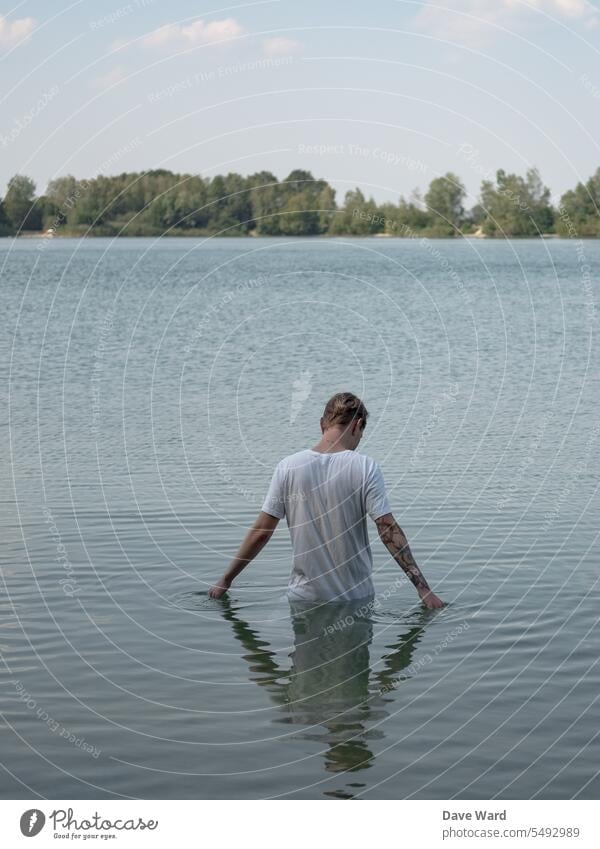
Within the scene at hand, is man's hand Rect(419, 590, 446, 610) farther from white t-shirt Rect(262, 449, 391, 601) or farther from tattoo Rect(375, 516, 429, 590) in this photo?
white t-shirt Rect(262, 449, 391, 601)

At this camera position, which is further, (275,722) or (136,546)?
(136,546)

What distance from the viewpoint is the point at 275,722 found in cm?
902

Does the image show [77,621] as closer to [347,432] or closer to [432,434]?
[347,432]

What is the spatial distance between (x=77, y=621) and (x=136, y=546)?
2.52 metres

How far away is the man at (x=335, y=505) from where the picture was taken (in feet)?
35.3

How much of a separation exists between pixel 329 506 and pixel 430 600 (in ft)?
3.89

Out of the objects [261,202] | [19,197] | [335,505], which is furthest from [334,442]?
[261,202]

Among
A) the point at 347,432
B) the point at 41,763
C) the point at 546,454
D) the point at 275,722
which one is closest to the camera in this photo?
the point at 41,763
